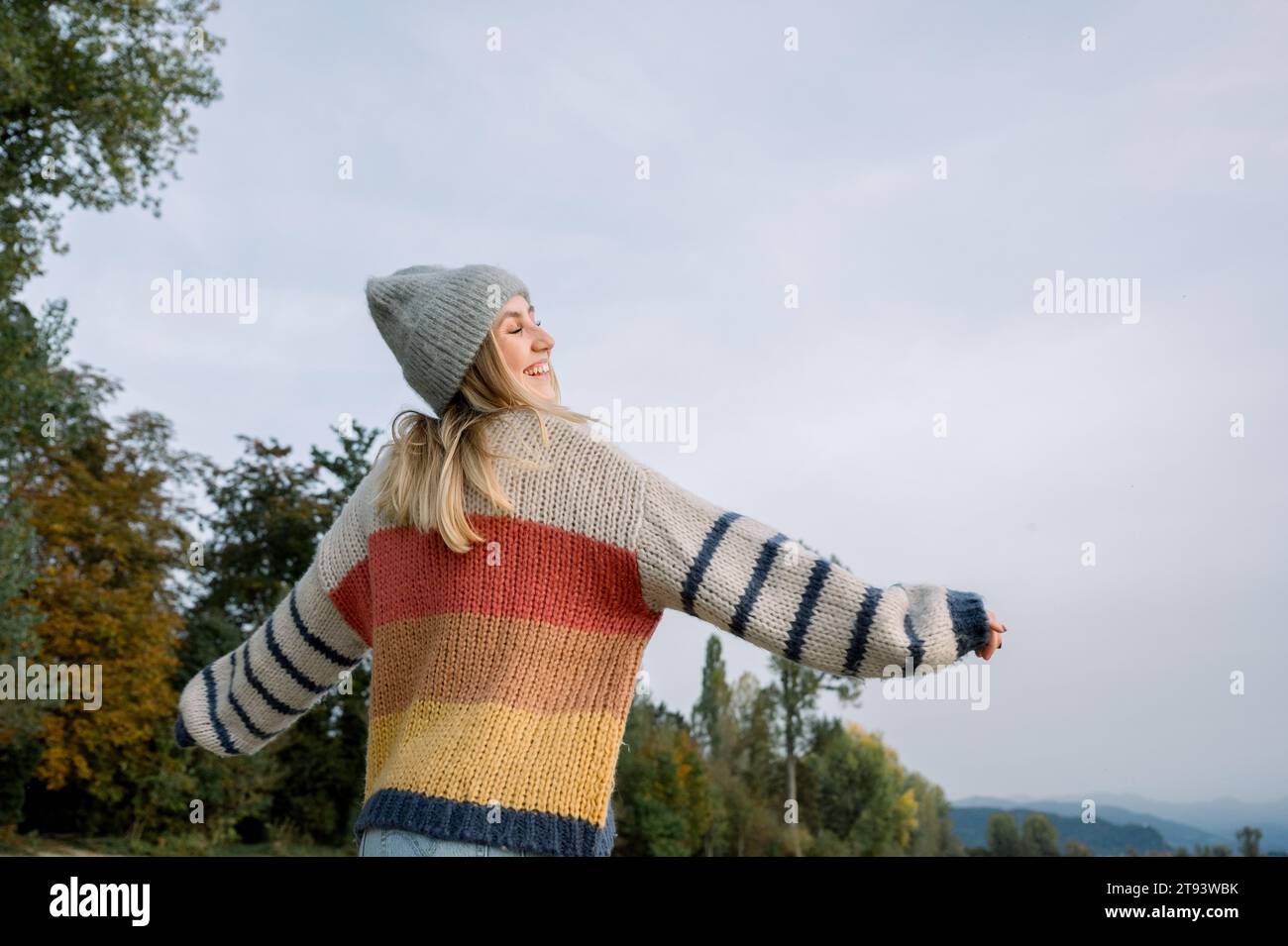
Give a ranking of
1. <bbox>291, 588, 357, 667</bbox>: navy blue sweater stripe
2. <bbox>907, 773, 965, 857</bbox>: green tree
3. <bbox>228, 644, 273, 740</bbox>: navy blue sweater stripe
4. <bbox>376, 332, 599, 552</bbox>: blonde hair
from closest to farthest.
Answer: <bbox>376, 332, 599, 552</bbox>: blonde hair
<bbox>291, 588, 357, 667</bbox>: navy blue sweater stripe
<bbox>228, 644, 273, 740</bbox>: navy blue sweater stripe
<bbox>907, 773, 965, 857</bbox>: green tree

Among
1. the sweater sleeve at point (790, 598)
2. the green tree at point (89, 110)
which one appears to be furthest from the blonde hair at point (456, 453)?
the green tree at point (89, 110)

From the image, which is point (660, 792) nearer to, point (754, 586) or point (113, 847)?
point (113, 847)

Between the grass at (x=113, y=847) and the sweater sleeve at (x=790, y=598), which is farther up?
the sweater sleeve at (x=790, y=598)

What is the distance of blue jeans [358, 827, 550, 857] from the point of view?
2.53 m

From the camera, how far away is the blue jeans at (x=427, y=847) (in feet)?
8.31

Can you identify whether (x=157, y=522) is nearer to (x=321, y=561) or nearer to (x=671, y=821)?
(x=671, y=821)

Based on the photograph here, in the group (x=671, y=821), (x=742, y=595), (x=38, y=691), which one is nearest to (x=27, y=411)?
(x=38, y=691)

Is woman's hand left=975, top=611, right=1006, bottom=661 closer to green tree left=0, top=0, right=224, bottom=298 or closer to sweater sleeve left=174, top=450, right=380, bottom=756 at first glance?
sweater sleeve left=174, top=450, right=380, bottom=756

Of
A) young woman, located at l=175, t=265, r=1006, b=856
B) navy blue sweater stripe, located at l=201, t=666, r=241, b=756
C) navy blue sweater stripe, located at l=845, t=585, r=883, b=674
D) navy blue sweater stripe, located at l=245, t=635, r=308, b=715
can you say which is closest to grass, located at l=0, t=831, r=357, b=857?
navy blue sweater stripe, located at l=201, t=666, r=241, b=756

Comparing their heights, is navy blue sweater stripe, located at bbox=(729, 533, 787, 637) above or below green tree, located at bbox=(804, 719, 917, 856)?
above

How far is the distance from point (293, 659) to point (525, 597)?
1031 millimetres

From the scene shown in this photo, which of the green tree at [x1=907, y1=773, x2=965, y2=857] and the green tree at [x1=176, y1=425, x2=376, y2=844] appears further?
the green tree at [x1=907, y1=773, x2=965, y2=857]

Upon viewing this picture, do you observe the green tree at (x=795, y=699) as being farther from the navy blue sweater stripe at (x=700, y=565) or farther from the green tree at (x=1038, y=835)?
the navy blue sweater stripe at (x=700, y=565)

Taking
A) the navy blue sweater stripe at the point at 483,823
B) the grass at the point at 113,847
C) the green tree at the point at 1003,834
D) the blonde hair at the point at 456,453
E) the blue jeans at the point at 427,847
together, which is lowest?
the green tree at the point at 1003,834
